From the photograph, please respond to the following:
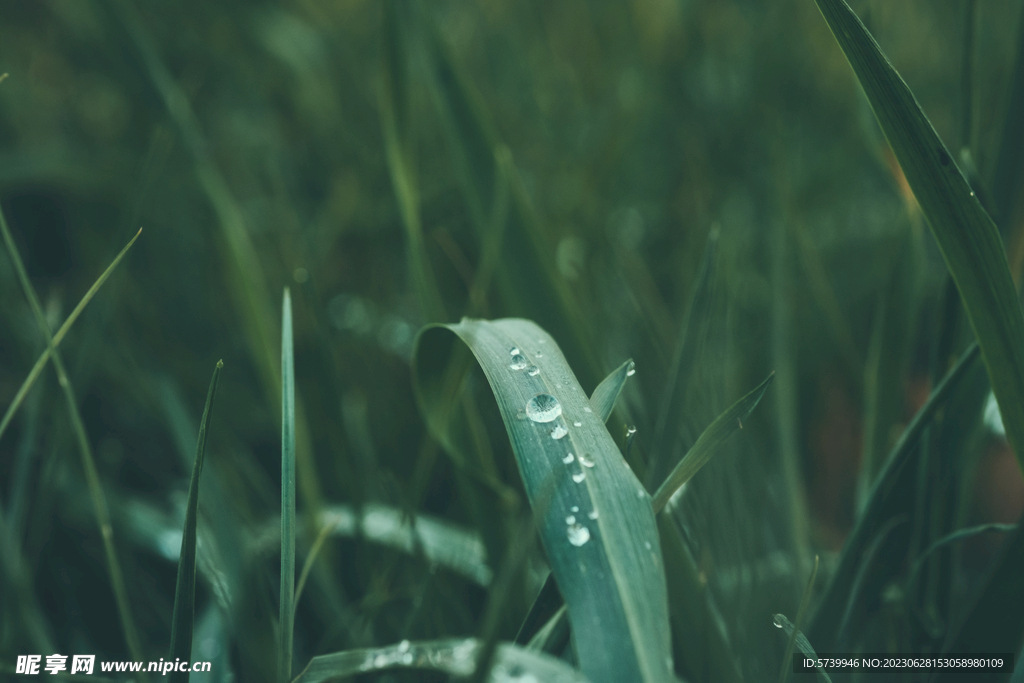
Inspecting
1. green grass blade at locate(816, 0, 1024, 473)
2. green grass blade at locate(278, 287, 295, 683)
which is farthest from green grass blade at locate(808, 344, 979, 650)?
green grass blade at locate(278, 287, 295, 683)

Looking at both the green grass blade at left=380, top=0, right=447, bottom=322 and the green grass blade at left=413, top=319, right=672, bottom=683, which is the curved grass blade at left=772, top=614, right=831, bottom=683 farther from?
the green grass blade at left=380, top=0, right=447, bottom=322

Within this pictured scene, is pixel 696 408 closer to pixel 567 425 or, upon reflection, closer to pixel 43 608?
pixel 567 425

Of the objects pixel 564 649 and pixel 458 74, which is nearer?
pixel 564 649

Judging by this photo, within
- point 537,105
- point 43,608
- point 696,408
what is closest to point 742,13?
point 537,105

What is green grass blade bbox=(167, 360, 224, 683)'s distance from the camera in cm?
31

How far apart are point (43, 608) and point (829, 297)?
0.76 m

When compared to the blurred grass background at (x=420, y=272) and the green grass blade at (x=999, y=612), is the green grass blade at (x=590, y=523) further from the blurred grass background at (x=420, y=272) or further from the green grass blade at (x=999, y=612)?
the green grass blade at (x=999, y=612)

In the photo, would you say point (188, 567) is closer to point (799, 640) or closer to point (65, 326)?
point (65, 326)

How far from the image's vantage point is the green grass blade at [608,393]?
0.35m

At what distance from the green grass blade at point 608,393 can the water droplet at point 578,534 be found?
2.7 inches

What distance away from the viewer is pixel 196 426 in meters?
0.65

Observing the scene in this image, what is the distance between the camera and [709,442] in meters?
0.33

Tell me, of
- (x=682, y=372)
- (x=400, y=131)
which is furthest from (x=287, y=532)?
(x=400, y=131)

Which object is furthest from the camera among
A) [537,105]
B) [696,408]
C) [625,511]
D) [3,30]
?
[3,30]
